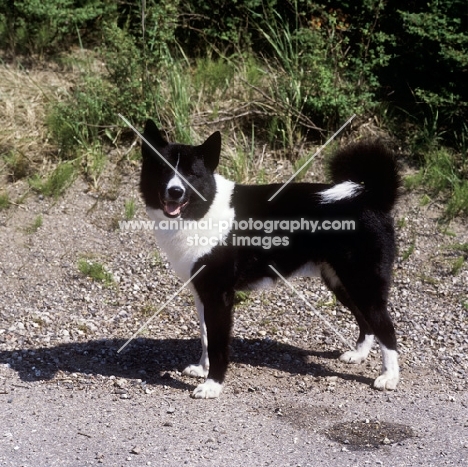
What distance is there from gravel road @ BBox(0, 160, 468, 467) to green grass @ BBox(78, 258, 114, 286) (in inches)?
1.9

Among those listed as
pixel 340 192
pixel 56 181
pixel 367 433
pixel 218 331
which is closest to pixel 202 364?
pixel 218 331

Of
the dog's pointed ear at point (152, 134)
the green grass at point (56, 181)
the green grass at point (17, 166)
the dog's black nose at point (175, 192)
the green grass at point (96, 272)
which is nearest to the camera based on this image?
the dog's black nose at point (175, 192)

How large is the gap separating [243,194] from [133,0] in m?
4.17

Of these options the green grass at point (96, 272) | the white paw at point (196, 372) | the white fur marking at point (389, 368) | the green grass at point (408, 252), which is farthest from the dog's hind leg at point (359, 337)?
the green grass at point (96, 272)

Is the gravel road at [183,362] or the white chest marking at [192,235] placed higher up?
the white chest marking at [192,235]

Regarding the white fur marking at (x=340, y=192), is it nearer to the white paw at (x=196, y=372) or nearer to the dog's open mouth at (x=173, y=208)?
the dog's open mouth at (x=173, y=208)

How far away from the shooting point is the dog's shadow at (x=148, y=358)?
16.7 feet

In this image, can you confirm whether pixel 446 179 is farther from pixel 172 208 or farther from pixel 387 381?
pixel 172 208

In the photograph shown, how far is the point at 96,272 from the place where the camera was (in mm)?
6328

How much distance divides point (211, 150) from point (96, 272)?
1846 millimetres

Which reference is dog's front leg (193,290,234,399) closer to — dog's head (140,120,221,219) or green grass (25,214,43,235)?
dog's head (140,120,221,219)

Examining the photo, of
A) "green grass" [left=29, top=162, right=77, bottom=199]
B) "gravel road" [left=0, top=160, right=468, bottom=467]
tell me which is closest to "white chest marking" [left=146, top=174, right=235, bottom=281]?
"gravel road" [left=0, top=160, right=468, bottom=467]

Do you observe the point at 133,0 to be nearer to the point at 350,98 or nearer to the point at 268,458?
the point at 350,98

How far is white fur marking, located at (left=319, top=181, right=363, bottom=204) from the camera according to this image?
498cm
